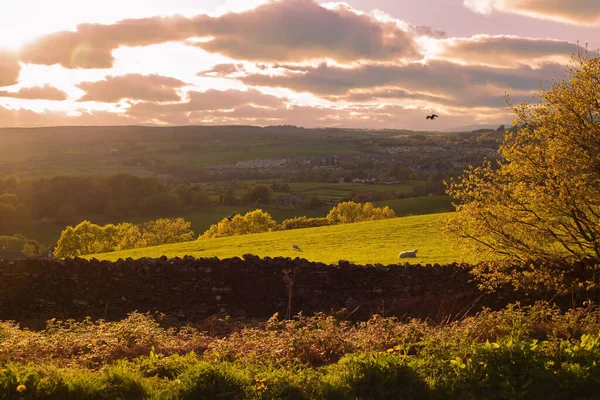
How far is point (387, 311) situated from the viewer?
19.0 metres

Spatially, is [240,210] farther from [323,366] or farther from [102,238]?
[323,366]

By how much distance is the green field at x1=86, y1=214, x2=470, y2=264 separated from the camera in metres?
29.0

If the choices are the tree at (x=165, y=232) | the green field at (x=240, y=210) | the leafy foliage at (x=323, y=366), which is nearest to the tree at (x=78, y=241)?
the tree at (x=165, y=232)

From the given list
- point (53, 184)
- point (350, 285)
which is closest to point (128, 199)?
point (53, 184)

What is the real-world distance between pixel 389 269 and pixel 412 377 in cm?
1352

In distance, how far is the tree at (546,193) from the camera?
14.9m

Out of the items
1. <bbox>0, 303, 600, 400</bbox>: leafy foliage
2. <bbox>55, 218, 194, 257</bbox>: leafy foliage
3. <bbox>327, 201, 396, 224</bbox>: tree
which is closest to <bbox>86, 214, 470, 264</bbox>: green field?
<bbox>0, 303, 600, 400</bbox>: leafy foliage

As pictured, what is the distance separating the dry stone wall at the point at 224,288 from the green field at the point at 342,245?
4331mm

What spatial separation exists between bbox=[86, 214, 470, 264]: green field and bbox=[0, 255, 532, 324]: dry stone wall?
433 centimetres

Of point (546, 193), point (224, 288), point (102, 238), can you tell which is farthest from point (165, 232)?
point (546, 193)

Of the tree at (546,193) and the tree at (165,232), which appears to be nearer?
the tree at (546,193)

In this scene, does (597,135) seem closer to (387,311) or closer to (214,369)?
(387,311)

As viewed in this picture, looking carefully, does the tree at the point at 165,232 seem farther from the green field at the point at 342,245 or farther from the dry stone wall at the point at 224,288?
the dry stone wall at the point at 224,288

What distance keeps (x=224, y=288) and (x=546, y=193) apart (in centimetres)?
1260
